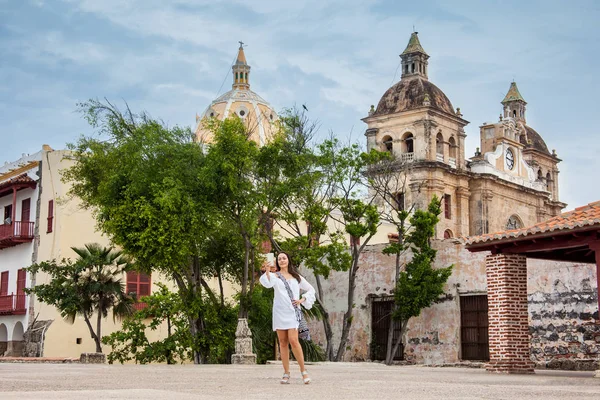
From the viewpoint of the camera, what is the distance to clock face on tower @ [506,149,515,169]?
56.5 m

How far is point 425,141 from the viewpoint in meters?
50.1

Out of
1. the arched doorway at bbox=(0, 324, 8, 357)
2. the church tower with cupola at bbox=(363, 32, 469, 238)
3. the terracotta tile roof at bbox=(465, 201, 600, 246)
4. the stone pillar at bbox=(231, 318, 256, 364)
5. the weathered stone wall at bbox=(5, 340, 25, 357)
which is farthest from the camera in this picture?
the church tower with cupola at bbox=(363, 32, 469, 238)

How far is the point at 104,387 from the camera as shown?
881 centimetres

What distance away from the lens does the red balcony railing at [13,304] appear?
3123cm

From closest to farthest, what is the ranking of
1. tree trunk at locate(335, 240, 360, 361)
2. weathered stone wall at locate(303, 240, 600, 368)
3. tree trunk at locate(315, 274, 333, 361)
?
weathered stone wall at locate(303, 240, 600, 368) < tree trunk at locate(335, 240, 360, 361) < tree trunk at locate(315, 274, 333, 361)

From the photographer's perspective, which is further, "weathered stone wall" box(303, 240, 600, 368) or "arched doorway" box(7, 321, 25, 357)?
"arched doorway" box(7, 321, 25, 357)

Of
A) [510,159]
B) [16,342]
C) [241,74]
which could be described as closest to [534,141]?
[510,159]

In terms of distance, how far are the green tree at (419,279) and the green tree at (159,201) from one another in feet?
15.5

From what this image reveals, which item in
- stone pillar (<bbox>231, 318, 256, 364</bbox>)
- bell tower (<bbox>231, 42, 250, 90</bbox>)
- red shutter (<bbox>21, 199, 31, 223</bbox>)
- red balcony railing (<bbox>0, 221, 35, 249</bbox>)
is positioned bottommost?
stone pillar (<bbox>231, 318, 256, 364</bbox>)

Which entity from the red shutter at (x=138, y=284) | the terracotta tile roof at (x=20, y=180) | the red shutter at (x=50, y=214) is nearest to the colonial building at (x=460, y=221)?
the red shutter at (x=138, y=284)

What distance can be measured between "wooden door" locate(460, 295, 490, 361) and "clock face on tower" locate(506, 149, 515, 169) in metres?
35.7

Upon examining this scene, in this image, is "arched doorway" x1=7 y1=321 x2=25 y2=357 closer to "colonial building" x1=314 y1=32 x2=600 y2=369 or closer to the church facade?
"colonial building" x1=314 y1=32 x2=600 y2=369

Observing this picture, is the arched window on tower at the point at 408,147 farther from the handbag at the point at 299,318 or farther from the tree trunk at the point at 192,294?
the handbag at the point at 299,318

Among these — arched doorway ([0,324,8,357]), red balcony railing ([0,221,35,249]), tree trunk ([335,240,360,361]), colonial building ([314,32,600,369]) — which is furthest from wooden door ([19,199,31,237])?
tree trunk ([335,240,360,361])
